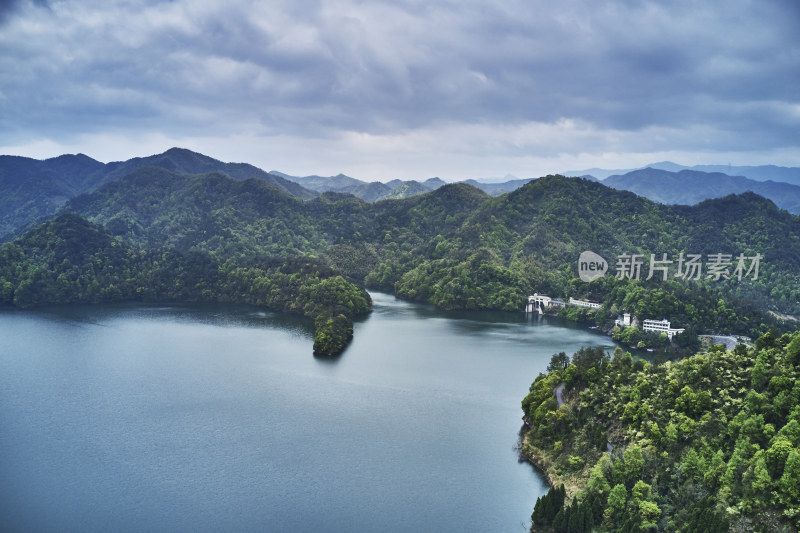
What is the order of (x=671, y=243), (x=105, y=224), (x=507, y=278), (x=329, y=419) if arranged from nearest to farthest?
1. (x=329, y=419)
2. (x=507, y=278)
3. (x=671, y=243)
4. (x=105, y=224)

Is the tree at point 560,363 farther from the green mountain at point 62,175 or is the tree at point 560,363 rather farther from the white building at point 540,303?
the green mountain at point 62,175

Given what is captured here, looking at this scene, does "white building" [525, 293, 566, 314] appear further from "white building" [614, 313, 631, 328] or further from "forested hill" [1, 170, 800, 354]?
"white building" [614, 313, 631, 328]

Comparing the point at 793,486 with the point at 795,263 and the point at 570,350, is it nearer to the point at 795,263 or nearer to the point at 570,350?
the point at 570,350

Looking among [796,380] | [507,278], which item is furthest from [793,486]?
[507,278]

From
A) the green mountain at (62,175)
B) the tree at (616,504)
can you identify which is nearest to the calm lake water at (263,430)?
the tree at (616,504)

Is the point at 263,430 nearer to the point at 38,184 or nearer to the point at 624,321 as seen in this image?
the point at 624,321

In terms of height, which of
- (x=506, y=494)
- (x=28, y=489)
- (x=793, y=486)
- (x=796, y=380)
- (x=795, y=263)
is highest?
(x=795, y=263)

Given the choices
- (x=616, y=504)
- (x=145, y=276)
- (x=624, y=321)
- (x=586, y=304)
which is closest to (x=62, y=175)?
(x=145, y=276)
